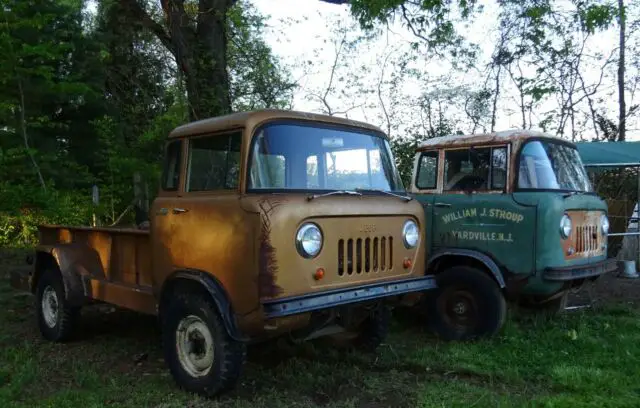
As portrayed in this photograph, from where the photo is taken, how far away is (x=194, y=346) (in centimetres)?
445

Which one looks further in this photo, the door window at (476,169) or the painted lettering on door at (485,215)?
the door window at (476,169)

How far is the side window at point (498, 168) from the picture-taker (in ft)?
19.7

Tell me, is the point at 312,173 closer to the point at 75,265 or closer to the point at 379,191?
the point at 379,191

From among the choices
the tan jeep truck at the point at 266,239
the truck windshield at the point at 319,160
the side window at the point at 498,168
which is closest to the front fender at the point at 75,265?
the tan jeep truck at the point at 266,239

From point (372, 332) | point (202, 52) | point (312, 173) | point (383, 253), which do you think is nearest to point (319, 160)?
point (312, 173)

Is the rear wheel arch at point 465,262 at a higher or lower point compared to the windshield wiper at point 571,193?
lower

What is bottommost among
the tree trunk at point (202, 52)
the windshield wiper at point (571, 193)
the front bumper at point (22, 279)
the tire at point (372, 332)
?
the tire at point (372, 332)

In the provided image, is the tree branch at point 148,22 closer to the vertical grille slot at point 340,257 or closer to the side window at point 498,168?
the side window at point 498,168

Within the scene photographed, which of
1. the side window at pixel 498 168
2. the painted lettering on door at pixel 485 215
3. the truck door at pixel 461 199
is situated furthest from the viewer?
the truck door at pixel 461 199

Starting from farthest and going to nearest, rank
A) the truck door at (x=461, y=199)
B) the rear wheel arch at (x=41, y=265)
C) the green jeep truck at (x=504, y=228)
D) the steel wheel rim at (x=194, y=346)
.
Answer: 1. the rear wheel arch at (x=41, y=265)
2. the truck door at (x=461, y=199)
3. the green jeep truck at (x=504, y=228)
4. the steel wheel rim at (x=194, y=346)

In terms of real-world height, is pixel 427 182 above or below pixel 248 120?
below

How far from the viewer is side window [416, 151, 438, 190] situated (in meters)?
6.66

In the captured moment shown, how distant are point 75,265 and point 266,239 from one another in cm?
300

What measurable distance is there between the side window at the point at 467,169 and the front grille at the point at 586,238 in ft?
3.43
